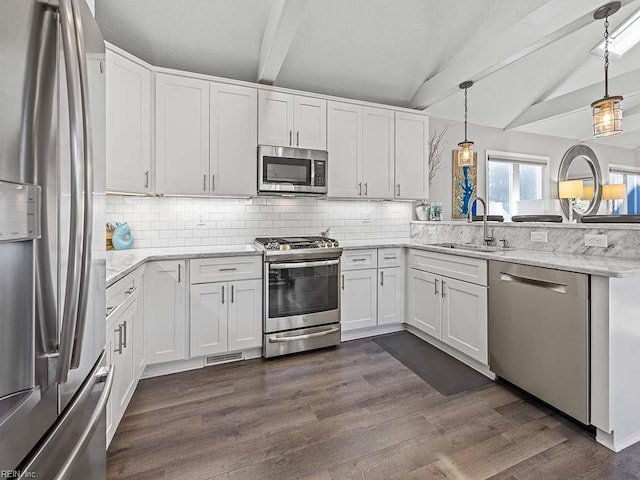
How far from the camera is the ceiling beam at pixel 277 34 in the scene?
6.95ft

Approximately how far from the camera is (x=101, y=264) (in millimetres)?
1055

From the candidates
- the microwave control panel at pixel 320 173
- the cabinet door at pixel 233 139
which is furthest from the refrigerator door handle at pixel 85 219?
the microwave control panel at pixel 320 173

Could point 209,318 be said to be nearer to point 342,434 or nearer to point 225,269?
point 225,269

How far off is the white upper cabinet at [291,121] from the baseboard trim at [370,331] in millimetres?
1959

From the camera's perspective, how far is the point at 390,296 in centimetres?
334

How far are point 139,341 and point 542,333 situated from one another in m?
2.72

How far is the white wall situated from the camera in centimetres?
441

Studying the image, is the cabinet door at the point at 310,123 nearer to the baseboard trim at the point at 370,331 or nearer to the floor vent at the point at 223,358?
the baseboard trim at the point at 370,331

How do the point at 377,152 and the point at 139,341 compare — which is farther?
the point at 377,152

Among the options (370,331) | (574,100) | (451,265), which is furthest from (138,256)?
(574,100)

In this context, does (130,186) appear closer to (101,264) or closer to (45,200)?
(101,264)

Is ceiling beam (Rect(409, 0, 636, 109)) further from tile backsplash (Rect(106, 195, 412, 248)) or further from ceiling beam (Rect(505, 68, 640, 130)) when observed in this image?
ceiling beam (Rect(505, 68, 640, 130))

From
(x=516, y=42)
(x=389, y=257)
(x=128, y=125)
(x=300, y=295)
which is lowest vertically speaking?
(x=300, y=295)

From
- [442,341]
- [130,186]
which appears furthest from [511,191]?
[130,186]
